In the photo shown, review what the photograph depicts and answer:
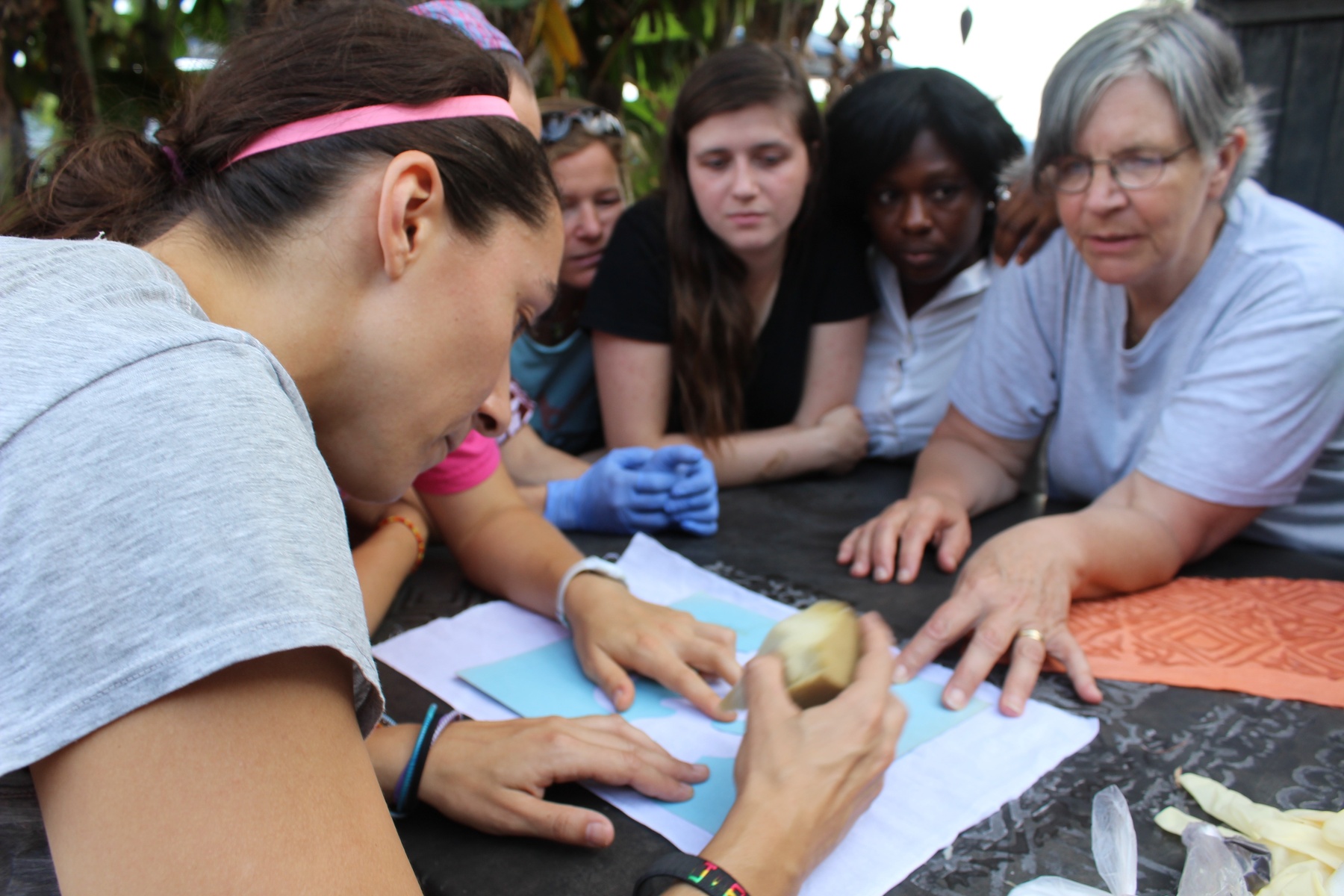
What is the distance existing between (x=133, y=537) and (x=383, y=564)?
95 cm

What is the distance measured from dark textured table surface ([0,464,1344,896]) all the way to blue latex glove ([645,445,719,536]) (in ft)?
0.92

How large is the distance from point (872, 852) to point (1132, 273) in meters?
1.13

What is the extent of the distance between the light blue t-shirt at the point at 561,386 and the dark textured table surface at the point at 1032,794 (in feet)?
3.26

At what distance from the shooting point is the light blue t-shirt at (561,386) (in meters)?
2.39

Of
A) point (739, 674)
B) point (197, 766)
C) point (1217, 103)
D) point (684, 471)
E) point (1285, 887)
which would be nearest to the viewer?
point (197, 766)

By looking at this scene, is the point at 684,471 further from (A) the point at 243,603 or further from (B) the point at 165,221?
(A) the point at 243,603

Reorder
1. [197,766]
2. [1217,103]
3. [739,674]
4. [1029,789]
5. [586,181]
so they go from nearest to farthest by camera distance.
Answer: [197,766] → [1029,789] → [739,674] → [1217,103] → [586,181]

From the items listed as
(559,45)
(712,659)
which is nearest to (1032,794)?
(712,659)

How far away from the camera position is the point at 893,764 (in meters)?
0.98

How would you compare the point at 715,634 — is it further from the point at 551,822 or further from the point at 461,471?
the point at 461,471

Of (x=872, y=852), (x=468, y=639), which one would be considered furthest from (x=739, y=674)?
(x=468, y=639)

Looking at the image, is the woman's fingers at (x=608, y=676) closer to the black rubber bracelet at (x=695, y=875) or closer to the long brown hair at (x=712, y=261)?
the black rubber bracelet at (x=695, y=875)

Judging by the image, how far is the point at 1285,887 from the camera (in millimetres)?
748

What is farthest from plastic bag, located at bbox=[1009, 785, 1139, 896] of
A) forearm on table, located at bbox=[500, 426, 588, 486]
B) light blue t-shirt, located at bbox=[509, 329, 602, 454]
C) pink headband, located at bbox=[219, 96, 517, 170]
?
light blue t-shirt, located at bbox=[509, 329, 602, 454]
